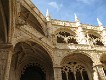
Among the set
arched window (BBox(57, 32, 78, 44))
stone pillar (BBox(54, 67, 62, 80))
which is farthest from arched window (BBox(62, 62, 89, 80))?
arched window (BBox(57, 32, 78, 44))

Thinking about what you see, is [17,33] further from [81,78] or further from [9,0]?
[81,78]

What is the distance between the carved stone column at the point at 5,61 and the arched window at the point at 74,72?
6.44 meters

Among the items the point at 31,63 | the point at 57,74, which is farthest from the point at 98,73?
the point at 31,63

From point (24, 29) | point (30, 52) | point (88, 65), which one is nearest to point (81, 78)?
point (88, 65)

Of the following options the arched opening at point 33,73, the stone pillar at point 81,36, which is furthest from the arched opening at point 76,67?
the stone pillar at point 81,36

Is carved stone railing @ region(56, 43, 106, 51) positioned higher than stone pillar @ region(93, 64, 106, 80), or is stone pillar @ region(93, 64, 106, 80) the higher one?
carved stone railing @ region(56, 43, 106, 51)

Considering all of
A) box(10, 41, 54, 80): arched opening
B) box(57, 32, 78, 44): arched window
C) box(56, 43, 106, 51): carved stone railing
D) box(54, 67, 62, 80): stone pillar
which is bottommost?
box(54, 67, 62, 80): stone pillar

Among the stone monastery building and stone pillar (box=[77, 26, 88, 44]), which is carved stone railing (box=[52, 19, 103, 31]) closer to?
stone pillar (box=[77, 26, 88, 44])

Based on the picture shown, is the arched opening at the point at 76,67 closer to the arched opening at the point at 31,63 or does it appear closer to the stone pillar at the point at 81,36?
the arched opening at the point at 31,63

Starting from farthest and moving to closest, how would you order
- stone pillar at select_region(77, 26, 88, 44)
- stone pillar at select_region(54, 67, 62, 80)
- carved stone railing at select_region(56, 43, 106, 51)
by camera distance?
stone pillar at select_region(77, 26, 88, 44) → carved stone railing at select_region(56, 43, 106, 51) → stone pillar at select_region(54, 67, 62, 80)

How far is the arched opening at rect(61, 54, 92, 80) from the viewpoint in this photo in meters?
14.1

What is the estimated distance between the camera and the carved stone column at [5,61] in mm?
8016

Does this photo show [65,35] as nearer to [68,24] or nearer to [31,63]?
[68,24]

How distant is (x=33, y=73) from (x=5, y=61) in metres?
5.96
